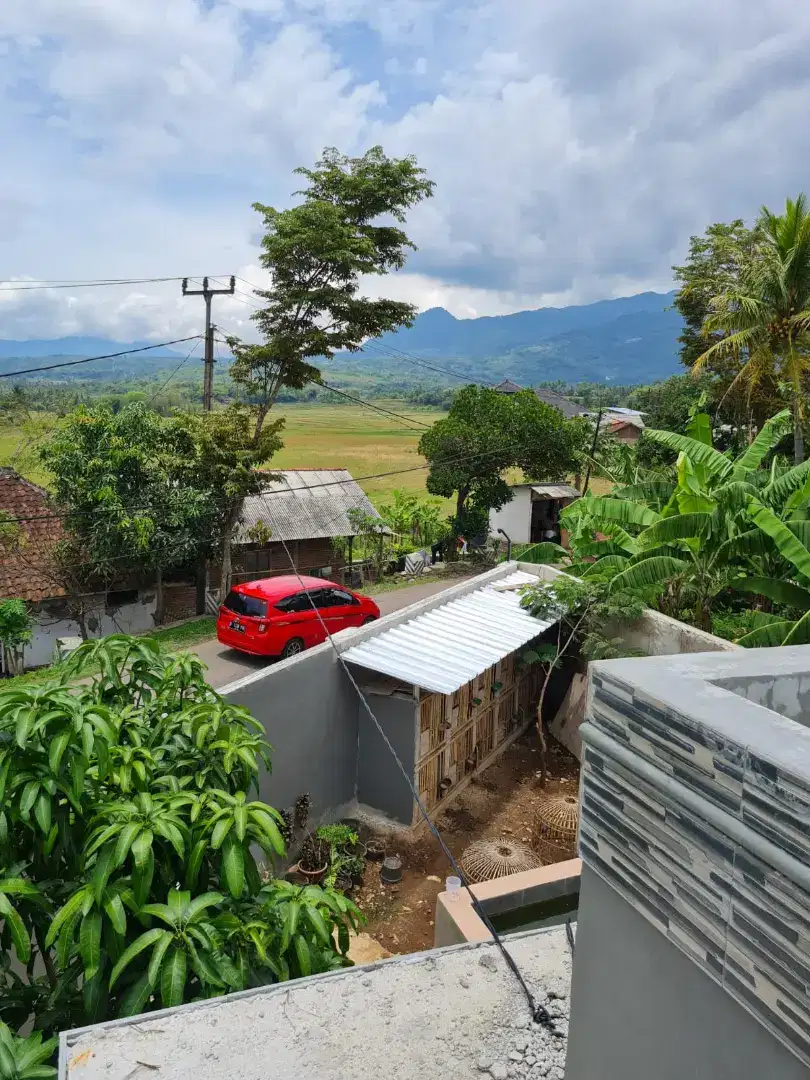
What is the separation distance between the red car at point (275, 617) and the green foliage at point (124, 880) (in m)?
8.05

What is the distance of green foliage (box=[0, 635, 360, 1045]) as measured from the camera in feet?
8.70

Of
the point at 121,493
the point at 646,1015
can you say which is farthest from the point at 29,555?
the point at 646,1015

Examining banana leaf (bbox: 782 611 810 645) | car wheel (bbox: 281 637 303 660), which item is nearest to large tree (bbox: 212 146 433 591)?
car wheel (bbox: 281 637 303 660)

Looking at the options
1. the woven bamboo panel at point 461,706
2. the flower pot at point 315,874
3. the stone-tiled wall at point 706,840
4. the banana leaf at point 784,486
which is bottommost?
the flower pot at point 315,874

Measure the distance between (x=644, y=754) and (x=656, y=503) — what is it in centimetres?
1075

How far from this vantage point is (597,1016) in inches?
88.7

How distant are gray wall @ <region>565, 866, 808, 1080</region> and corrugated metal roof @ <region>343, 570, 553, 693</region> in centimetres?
563

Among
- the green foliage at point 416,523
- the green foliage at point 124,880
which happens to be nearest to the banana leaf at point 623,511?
the green foliage at point 124,880

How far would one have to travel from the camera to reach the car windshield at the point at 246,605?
11578 millimetres

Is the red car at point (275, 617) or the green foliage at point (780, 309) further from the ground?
the green foliage at point (780, 309)

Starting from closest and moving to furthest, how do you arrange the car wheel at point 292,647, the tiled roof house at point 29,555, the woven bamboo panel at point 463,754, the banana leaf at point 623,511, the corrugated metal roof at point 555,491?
the woven bamboo panel at point 463,754, the banana leaf at point 623,511, the car wheel at point 292,647, the tiled roof house at point 29,555, the corrugated metal roof at point 555,491

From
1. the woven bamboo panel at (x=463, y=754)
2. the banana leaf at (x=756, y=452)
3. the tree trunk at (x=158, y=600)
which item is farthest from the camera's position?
the tree trunk at (x=158, y=600)

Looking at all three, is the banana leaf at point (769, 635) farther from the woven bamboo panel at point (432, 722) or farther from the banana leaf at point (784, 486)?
the woven bamboo panel at point (432, 722)

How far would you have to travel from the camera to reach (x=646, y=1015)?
2043 mm
